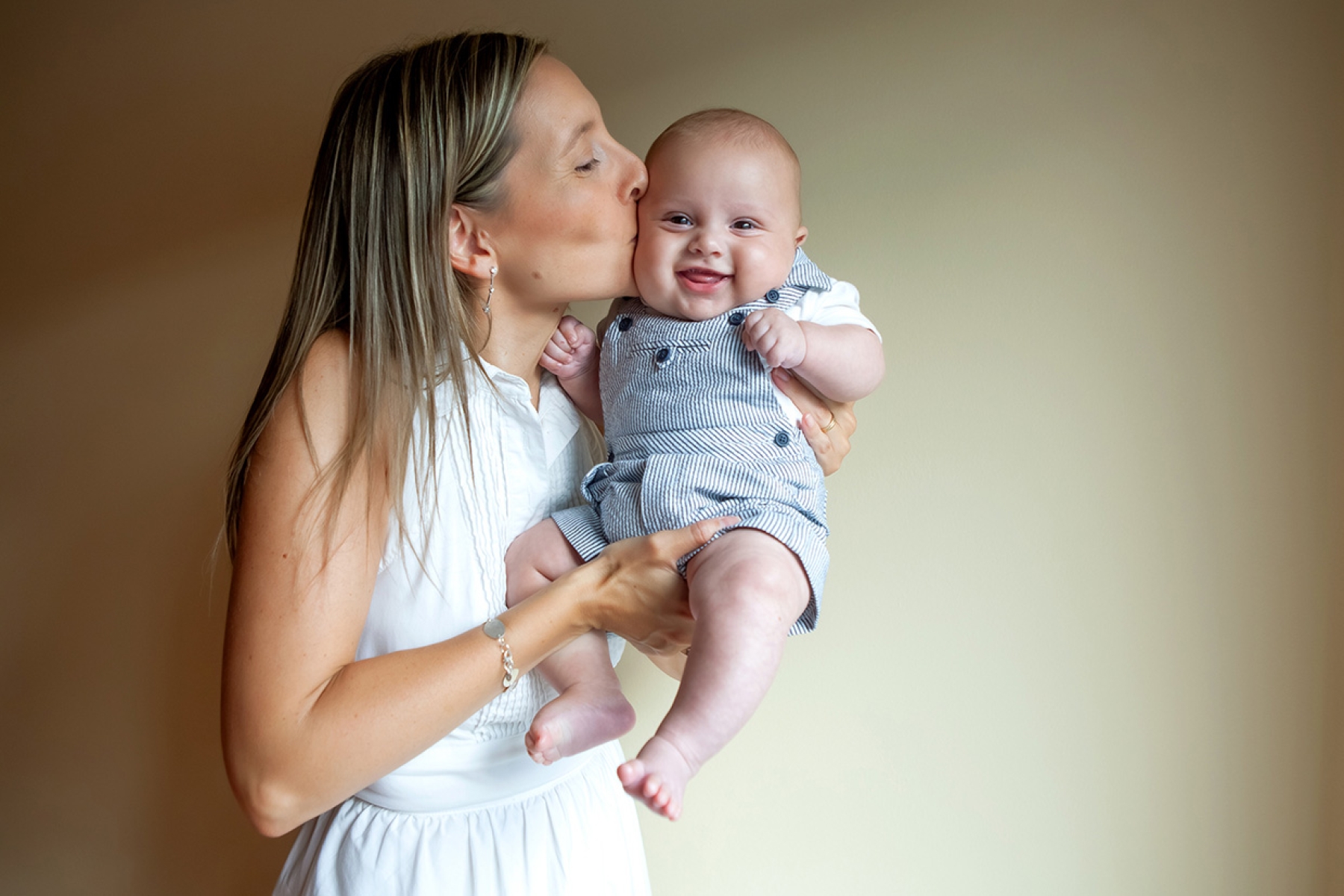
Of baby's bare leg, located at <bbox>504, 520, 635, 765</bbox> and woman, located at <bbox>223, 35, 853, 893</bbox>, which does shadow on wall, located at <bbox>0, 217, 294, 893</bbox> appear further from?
baby's bare leg, located at <bbox>504, 520, 635, 765</bbox>

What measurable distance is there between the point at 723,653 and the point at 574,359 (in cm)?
65

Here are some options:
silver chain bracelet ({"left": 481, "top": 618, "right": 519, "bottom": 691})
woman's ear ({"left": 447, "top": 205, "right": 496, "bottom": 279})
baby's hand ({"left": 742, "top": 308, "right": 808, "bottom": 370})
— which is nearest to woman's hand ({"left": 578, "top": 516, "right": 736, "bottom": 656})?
silver chain bracelet ({"left": 481, "top": 618, "right": 519, "bottom": 691})

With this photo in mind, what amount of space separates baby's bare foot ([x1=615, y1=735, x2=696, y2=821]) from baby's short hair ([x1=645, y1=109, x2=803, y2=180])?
2.83 ft

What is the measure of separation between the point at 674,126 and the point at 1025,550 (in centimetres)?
91

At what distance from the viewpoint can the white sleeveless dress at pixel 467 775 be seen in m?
1.33

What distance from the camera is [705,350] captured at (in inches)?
54.6

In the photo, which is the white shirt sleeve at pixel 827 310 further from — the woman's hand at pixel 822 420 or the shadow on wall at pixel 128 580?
the shadow on wall at pixel 128 580

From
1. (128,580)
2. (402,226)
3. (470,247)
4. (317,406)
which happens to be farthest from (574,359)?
(128,580)

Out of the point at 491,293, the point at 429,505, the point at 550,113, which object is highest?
the point at 550,113

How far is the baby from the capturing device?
127 centimetres

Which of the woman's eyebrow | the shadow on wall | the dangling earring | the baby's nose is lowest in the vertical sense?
the shadow on wall

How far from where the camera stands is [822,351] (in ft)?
4.40

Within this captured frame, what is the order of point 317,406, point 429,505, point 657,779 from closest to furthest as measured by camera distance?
point 657,779, point 317,406, point 429,505

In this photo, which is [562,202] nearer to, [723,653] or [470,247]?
[470,247]
